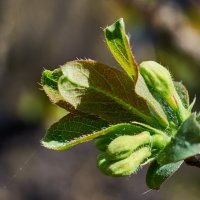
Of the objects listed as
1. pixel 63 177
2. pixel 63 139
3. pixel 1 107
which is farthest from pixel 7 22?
pixel 63 139

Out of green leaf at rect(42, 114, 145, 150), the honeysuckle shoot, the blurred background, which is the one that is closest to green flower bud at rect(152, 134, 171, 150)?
the honeysuckle shoot

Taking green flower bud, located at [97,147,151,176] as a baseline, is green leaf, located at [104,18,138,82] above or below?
above

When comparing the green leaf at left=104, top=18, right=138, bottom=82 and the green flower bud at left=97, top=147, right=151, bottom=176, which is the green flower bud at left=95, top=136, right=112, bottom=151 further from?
the green leaf at left=104, top=18, right=138, bottom=82

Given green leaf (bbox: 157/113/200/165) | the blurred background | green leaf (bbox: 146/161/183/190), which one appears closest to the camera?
green leaf (bbox: 157/113/200/165)

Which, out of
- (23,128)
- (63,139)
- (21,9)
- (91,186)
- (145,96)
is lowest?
(91,186)

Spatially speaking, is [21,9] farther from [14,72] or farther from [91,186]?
[91,186]

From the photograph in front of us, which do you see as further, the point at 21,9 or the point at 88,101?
the point at 21,9

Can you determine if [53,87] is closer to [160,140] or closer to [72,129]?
[72,129]
